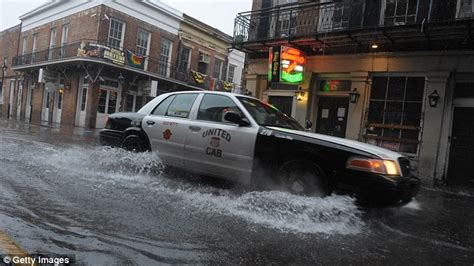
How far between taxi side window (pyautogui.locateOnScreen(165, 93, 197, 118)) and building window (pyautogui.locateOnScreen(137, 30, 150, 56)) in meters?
20.6

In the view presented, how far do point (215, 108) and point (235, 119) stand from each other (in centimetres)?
66

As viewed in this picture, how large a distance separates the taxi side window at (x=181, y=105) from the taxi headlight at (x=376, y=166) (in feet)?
8.99

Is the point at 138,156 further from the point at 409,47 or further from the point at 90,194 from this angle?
the point at 409,47

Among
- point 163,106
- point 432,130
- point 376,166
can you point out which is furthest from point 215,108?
point 432,130

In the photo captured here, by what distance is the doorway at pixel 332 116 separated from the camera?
1255 cm

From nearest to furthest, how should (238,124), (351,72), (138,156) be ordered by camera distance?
(238,124) → (138,156) → (351,72)

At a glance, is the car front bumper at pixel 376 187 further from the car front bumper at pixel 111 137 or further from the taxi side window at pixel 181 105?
the car front bumper at pixel 111 137

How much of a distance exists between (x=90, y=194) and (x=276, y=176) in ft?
7.81

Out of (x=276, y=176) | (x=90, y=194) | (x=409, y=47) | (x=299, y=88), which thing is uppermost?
(x=409, y=47)

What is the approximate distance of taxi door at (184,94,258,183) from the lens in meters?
5.15

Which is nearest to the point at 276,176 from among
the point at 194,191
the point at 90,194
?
the point at 194,191

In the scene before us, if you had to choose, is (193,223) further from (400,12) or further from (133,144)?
(400,12)

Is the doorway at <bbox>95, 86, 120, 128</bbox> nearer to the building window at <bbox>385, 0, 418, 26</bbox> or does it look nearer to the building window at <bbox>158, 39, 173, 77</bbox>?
the building window at <bbox>158, 39, 173, 77</bbox>

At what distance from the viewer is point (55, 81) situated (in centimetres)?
2667
